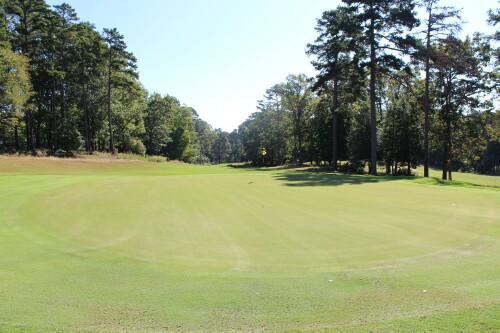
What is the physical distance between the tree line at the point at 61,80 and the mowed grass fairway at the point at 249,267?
33678 mm

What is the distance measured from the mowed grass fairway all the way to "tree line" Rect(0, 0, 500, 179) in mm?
25295

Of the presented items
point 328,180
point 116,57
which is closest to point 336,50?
point 328,180

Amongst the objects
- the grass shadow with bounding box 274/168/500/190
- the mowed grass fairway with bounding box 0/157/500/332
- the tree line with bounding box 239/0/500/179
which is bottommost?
the mowed grass fairway with bounding box 0/157/500/332

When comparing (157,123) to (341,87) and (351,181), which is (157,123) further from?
(351,181)

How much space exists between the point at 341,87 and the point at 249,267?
149 ft

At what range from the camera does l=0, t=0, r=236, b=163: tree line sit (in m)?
39.5

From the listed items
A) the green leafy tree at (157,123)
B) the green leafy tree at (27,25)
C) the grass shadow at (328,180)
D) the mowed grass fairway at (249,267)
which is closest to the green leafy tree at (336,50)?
the grass shadow at (328,180)

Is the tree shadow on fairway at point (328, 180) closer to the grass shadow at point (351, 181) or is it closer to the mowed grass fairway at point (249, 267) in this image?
the grass shadow at point (351, 181)

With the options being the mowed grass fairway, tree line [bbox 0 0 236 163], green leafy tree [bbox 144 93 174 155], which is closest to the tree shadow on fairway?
the mowed grass fairway

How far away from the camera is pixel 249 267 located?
6.37 m

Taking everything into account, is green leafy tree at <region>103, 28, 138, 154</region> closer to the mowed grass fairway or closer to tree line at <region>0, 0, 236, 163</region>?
tree line at <region>0, 0, 236, 163</region>

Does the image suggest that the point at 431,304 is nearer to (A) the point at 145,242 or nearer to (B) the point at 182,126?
(A) the point at 145,242

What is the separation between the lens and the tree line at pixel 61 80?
39.5m

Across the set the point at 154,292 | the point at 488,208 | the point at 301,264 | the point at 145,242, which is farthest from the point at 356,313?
the point at 488,208
